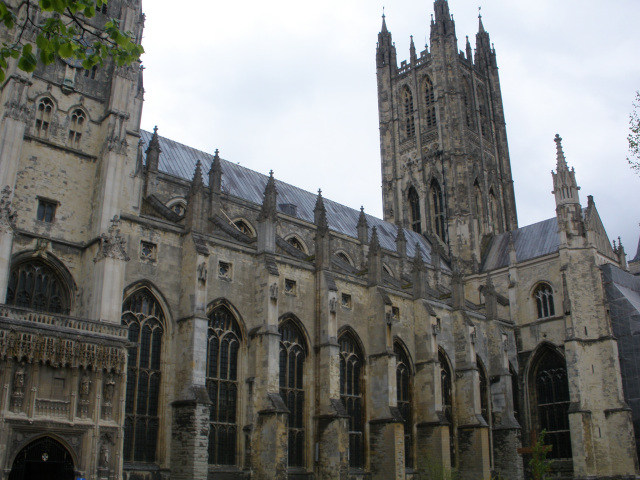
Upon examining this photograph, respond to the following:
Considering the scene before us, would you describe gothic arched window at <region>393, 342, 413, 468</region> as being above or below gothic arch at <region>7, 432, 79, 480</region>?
above

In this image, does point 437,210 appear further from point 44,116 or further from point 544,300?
point 44,116

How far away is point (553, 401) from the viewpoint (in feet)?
127

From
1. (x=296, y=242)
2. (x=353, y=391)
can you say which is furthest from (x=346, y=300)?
(x=296, y=242)

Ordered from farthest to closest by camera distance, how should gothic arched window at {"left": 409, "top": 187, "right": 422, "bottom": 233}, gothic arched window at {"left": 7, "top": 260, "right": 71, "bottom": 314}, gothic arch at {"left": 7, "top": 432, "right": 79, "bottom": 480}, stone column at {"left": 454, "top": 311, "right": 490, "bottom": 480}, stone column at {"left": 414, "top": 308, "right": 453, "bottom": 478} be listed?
gothic arched window at {"left": 409, "top": 187, "right": 422, "bottom": 233} → stone column at {"left": 454, "top": 311, "right": 490, "bottom": 480} → stone column at {"left": 414, "top": 308, "right": 453, "bottom": 478} → gothic arched window at {"left": 7, "top": 260, "right": 71, "bottom": 314} → gothic arch at {"left": 7, "top": 432, "right": 79, "bottom": 480}

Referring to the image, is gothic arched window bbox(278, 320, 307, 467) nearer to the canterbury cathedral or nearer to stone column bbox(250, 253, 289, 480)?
the canterbury cathedral

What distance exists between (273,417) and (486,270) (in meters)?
26.8

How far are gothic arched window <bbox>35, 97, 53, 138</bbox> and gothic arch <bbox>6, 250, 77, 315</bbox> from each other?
432 cm

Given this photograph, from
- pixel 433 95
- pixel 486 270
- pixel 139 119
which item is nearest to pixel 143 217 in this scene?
pixel 139 119

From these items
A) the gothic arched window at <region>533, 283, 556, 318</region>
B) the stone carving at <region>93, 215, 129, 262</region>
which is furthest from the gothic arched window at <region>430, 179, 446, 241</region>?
the stone carving at <region>93, 215, 129, 262</region>

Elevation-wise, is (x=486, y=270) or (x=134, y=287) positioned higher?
(x=486, y=270)

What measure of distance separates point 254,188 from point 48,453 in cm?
2150

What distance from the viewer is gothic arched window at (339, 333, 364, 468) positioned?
95.1ft

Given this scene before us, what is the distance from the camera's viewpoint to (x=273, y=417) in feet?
77.9

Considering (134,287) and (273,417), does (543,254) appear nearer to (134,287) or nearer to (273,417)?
(273,417)
